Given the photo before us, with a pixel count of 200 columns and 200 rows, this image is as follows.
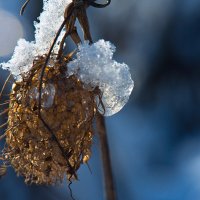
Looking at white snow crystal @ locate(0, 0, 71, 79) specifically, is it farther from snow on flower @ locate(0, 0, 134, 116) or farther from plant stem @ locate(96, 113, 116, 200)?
plant stem @ locate(96, 113, 116, 200)

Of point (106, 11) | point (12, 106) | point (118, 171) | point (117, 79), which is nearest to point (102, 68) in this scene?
point (117, 79)

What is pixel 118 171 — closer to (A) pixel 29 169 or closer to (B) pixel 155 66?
(B) pixel 155 66

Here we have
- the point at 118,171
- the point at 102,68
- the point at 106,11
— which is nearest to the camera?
the point at 102,68

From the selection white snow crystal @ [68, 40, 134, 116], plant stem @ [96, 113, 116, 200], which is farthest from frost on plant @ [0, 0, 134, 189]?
plant stem @ [96, 113, 116, 200]

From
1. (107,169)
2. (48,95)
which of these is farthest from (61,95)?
(107,169)

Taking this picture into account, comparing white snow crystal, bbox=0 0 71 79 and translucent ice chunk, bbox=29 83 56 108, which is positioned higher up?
white snow crystal, bbox=0 0 71 79

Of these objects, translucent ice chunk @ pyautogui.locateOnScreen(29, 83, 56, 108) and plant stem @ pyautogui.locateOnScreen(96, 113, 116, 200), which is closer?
plant stem @ pyautogui.locateOnScreen(96, 113, 116, 200)

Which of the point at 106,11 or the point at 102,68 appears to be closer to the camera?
the point at 102,68

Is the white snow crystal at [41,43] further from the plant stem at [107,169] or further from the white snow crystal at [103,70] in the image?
the plant stem at [107,169]
